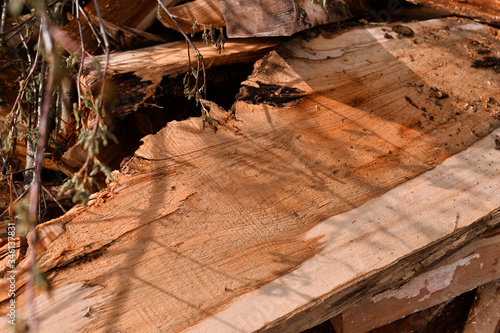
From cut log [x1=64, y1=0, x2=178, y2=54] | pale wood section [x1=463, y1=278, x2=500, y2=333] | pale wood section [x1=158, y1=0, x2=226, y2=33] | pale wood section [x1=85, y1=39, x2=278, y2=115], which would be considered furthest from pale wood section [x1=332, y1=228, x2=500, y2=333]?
cut log [x1=64, y1=0, x2=178, y2=54]

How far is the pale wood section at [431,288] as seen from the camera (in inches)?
74.1

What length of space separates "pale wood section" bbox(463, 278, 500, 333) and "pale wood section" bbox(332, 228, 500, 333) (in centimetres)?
3

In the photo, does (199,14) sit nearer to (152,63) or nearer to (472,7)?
(152,63)

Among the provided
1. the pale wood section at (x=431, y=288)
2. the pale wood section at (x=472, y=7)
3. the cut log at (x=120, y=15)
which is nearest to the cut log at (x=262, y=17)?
the cut log at (x=120, y=15)

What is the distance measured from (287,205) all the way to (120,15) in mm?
1331

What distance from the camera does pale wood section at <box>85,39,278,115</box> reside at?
5.90ft

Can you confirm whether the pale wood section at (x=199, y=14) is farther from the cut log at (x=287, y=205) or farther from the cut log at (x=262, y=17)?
the cut log at (x=287, y=205)

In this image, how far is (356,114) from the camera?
6.09 feet

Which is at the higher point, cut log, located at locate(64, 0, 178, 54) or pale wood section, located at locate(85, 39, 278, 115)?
cut log, located at locate(64, 0, 178, 54)

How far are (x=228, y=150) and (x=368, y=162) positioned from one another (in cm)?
58

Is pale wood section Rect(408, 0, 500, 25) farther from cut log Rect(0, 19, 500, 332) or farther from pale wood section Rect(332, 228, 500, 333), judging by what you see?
pale wood section Rect(332, 228, 500, 333)

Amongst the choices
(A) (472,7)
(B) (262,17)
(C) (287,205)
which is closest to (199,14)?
(B) (262,17)

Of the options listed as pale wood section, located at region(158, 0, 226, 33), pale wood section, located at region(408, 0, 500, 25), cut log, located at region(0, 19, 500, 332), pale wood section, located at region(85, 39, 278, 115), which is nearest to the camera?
cut log, located at region(0, 19, 500, 332)

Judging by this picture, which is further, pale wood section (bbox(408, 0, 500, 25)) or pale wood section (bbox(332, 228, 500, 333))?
pale wood section (bbox(408, 0, 500, 25))
